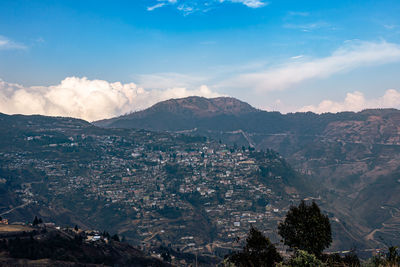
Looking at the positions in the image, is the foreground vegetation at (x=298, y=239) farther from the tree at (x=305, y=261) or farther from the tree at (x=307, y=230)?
the tree at (x=305, y=261)

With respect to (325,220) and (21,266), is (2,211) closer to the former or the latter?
(21,266)

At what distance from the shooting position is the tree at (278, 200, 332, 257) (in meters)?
38.6

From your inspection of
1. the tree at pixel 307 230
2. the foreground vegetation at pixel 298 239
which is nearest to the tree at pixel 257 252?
the foreground vegetation at pixel 298 239

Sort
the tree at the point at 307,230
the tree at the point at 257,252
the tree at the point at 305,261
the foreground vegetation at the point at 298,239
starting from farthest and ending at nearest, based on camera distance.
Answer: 1. the tree at the point at 307,230
2. the foreground vegetation at the point at 298,239
3. the tree at the point at 257,252
4. the tree at the point at 305,261

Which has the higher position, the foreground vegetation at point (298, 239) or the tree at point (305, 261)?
the tree at point (305, 261)

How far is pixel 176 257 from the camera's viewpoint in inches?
5458

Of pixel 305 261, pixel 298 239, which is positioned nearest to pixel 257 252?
pixel 298 239

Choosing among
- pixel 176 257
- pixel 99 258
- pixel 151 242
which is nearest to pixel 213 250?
pixel 151 242

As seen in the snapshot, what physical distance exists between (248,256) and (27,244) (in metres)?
82.6

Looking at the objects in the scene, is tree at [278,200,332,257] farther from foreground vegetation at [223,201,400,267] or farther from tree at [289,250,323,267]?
tree at [289,250,323,267]

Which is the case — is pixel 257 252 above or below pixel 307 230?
below

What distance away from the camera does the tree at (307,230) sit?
38.6 m

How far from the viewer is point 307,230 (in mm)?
39094

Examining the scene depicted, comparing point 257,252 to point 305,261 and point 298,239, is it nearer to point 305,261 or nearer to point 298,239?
point 298,239
